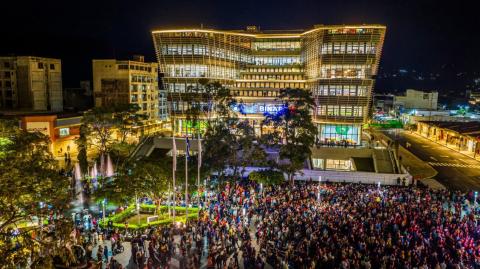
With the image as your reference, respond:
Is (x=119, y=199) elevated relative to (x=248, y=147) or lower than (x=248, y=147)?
lower

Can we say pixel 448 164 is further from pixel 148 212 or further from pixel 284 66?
pixel 148 212

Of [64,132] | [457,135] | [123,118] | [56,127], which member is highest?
[123,118]

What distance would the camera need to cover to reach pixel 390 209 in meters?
25.1

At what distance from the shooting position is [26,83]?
6588 centimetres

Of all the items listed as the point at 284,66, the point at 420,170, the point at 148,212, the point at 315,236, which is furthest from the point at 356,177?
the point at 284,66

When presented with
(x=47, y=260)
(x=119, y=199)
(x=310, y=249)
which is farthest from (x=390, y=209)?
(x=47, y=260)

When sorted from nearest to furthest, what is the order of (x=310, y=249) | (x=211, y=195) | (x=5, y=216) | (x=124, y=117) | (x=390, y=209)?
(x=5, y=216) → (x=310, y=249) → (x=390, y=209) → (x=211, y=195) → (x=124, y=117)

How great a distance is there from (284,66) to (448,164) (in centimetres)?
3170

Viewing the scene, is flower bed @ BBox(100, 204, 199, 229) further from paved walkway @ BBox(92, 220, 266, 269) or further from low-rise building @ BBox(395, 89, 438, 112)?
low-rise building @ BBox(395, 89, 438, 112)

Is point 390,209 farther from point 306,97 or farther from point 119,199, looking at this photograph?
point 119,199

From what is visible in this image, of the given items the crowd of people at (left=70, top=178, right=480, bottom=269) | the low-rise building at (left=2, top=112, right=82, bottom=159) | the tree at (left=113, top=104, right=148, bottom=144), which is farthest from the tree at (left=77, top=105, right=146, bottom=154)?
the crowd of people at (left=70, top=178, right=480, bottom=269)

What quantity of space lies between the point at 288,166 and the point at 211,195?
334 inches

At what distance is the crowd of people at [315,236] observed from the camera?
60.4 ft

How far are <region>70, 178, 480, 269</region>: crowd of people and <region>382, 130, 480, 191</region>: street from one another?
40.7 feet
